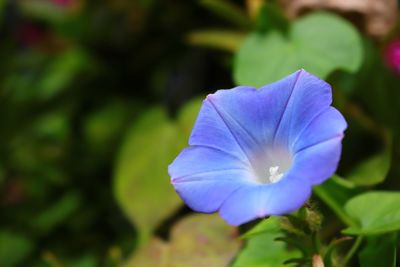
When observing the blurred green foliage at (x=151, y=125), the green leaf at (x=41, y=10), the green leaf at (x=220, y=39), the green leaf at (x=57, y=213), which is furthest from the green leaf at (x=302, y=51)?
the green leaf at (x=41, y=10)

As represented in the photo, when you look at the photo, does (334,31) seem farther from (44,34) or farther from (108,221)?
(44,34)

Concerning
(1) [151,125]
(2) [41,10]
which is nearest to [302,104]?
(1) [151,125]

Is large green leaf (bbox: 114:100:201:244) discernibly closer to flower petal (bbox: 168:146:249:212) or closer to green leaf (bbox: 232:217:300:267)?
green leaf (bbox: 232:217:300:267)

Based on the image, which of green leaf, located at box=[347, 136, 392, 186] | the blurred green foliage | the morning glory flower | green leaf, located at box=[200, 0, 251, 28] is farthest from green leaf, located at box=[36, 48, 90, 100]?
the morning glory flower

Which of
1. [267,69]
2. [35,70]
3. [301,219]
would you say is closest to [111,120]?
[35,70]

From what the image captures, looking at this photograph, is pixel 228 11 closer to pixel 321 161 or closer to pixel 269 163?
pixel 269 163

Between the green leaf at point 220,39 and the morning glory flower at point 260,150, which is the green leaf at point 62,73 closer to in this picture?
the green leaf at point 220,39
